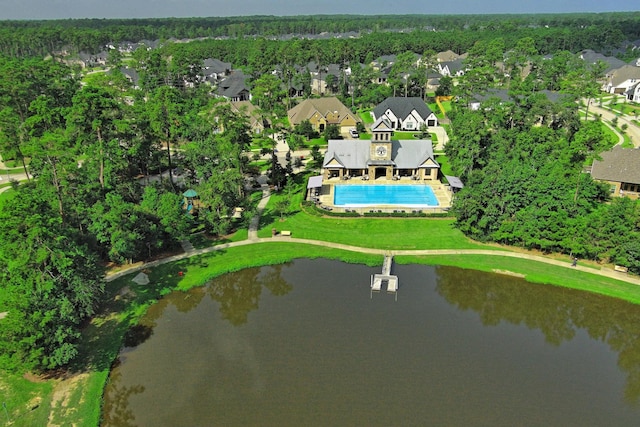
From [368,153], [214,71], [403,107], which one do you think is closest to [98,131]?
[368,153]

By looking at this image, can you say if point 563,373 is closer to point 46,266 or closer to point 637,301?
point 637,301

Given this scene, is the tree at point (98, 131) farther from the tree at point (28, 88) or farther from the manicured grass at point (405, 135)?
the manicured grass at point (405, 135)

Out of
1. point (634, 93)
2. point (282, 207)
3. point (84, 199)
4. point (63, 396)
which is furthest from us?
point (634, 93)

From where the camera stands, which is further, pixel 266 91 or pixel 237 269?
pixel 266 91

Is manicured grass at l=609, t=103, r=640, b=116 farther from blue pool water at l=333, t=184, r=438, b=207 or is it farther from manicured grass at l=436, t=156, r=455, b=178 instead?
blue pool water at l=333, t=184, r=438, b=207

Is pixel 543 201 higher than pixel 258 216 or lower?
higher

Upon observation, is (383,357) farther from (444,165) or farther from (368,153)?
(444,165)
